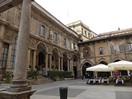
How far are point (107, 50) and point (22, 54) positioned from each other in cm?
2394

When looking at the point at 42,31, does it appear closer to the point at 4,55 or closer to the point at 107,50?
the point at 4,55

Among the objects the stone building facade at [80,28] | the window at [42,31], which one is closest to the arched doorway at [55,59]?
the window at [42,31]

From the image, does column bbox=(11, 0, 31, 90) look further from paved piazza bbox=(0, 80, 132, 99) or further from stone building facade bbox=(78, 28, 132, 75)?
stone building facade bbox=(78, 28, 132, 75)

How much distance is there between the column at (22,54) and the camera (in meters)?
4.71

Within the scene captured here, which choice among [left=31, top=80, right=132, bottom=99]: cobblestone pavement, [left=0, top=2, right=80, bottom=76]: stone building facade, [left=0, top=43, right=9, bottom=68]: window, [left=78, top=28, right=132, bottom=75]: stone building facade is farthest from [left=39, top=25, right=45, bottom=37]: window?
[left=78, top=28, right=132, bottom=75]: stone building facade

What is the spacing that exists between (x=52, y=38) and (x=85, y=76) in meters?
12.1

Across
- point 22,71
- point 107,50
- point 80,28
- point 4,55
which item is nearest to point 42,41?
point 4,55

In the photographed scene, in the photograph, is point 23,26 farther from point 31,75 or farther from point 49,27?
point 49,27

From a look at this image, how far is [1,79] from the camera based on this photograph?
12305 mm

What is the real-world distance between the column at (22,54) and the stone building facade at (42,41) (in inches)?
369

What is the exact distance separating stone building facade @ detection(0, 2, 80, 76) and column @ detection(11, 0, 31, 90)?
9362mm

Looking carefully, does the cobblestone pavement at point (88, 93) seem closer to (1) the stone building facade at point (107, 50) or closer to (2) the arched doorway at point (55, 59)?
(2) the arched doorway at point (55, 59)

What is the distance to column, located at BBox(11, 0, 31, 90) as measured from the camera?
4713mm

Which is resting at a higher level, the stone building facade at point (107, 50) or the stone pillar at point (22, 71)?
the stone building facade at point (107, 50)
